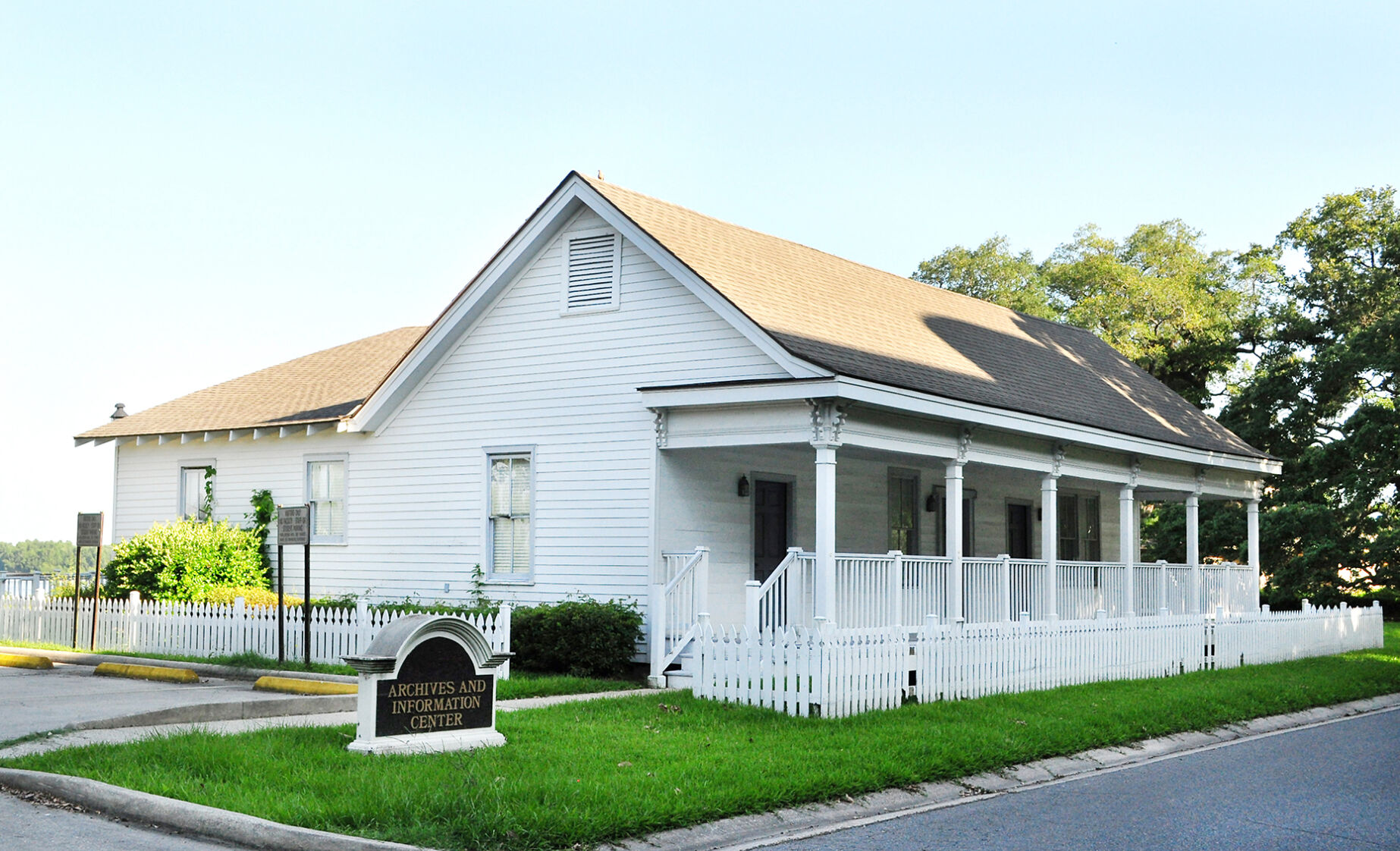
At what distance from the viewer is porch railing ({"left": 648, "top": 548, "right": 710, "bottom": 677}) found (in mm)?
17328

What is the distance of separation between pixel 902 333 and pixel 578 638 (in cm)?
728

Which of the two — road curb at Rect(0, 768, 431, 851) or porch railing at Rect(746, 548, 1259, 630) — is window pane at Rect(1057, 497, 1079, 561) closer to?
porch railing at Rect(746, 548, 1259, 630)

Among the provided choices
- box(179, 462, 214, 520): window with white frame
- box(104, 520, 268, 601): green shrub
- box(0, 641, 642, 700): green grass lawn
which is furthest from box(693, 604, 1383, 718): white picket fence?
box(179, 462, 214, 520): window with white frame

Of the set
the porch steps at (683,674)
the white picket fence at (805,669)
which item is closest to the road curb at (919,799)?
the white picket fence at (805,669)

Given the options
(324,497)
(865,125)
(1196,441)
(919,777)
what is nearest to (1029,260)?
(865,125)

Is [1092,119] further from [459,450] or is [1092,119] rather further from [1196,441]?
[459,450]

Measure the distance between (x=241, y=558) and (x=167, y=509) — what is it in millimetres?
3280

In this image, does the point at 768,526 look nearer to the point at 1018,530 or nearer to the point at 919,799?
the point at 1018,530

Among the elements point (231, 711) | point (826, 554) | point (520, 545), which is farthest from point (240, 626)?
point (826, 554)

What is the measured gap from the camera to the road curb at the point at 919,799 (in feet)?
29.7

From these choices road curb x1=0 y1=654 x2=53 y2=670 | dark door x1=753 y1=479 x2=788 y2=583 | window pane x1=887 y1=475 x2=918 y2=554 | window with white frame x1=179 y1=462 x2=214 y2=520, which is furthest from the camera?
window with white frame x1=179 y1=462 x2=214 y2=520

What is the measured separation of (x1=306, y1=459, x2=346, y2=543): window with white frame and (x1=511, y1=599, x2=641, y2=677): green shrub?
5.93 meters

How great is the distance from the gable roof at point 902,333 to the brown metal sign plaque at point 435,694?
652 cm

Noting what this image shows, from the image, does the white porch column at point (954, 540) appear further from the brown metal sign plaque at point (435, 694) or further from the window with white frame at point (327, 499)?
the window with white frame at point (327, 499)
